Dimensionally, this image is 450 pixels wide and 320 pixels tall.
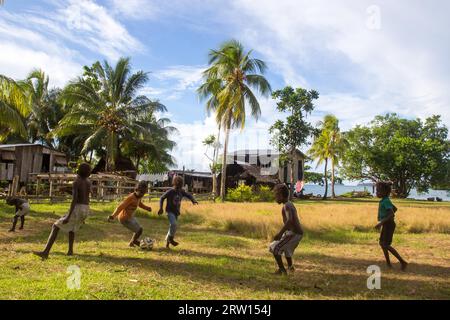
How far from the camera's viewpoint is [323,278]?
615cm

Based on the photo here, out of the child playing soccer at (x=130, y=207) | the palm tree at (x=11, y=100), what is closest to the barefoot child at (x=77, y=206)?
the child playing soccer at (x=130, y=207)

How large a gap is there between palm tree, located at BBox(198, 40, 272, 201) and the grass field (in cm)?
1583

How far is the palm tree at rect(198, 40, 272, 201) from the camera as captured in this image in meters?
27.5

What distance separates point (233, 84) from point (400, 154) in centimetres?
3006

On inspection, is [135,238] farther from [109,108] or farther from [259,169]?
[259,169]

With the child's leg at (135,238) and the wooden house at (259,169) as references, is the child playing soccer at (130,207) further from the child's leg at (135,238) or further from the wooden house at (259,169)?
the wooden house at (259,169)

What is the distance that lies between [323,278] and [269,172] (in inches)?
1481

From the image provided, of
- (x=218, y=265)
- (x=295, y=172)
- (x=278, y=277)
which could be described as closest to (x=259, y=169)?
(x=295, y=172)

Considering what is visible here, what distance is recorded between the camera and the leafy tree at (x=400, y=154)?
49.2 metres

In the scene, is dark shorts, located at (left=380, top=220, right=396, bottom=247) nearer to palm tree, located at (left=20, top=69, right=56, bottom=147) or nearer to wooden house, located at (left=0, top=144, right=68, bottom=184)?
wooden house, located at (left=0, top=144, right=68, bottom=184)

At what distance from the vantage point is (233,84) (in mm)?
27656

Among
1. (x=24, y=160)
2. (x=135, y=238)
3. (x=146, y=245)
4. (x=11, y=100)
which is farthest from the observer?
(x=24, y=160)

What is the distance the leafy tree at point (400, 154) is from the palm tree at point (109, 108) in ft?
104
